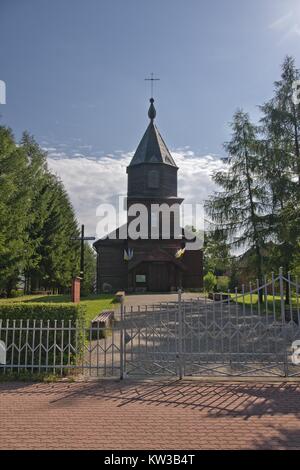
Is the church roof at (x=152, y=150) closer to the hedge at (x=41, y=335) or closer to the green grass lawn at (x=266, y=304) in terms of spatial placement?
the green grass lawn at (x=266, y=304)

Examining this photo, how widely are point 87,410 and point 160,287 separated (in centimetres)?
2823

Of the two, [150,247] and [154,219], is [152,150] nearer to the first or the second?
[154,219]

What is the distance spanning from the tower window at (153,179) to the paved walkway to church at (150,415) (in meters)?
31.0

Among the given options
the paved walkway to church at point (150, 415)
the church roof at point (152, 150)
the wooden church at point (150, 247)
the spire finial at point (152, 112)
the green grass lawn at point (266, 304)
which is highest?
the spire finial at point (152, 112)

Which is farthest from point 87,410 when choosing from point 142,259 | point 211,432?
point 142,259

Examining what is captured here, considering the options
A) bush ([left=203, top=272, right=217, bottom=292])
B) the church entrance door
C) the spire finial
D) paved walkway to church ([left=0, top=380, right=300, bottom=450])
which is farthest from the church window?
paved walkway to church ([left=0, top=380, right=300, bottom=450])

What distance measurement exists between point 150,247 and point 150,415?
30.1 m

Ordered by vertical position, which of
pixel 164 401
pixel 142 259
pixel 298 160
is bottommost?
pixel 164 401

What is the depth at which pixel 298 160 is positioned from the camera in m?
17.6

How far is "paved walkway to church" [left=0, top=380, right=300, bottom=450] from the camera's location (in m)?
4.58

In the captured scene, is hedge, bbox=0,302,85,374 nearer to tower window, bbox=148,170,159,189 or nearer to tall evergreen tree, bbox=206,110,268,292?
tall evergreen tree, bbox=206,110,268,292

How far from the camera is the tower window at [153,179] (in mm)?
37344

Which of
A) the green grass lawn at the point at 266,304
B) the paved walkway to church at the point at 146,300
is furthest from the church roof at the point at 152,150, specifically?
the green grass lawn at the point at 266,304
